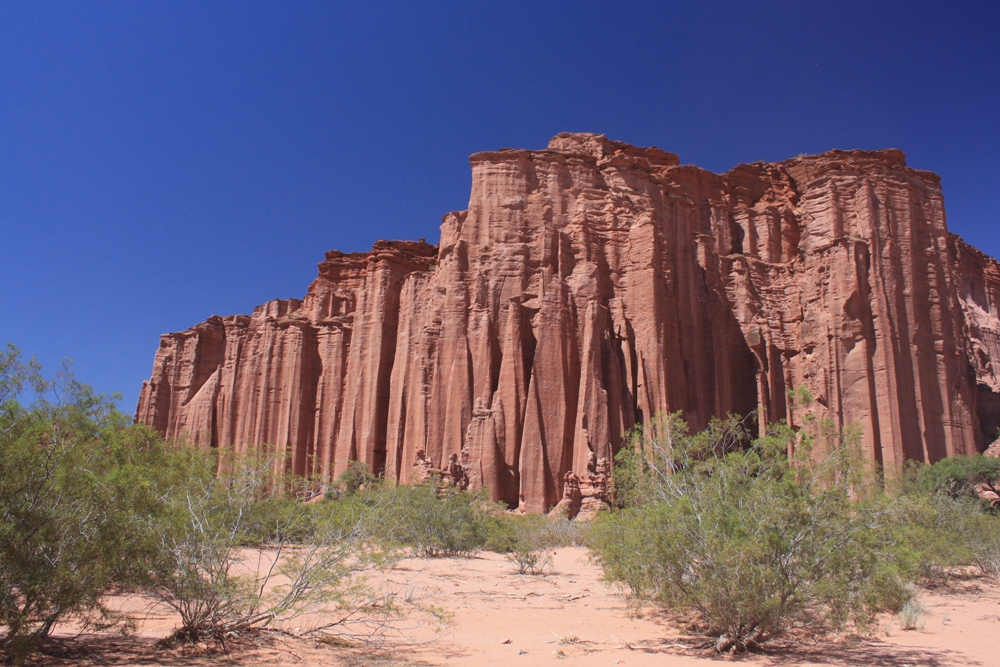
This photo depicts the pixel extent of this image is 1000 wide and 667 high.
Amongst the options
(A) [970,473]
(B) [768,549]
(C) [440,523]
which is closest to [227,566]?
(B) [768,549]

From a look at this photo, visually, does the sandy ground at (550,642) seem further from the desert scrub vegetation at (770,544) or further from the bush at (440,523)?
the bush at (440,523)

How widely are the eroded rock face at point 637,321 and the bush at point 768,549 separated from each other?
21538mm

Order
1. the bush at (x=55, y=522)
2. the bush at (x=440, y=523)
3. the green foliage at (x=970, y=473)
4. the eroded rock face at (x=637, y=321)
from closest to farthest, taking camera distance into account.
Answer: the bush at (x=55, y=522) < the bush at (x=440, y=523) < the green foliage at (x=970, y=473) < the eroded rock face at (x=637, y=321)

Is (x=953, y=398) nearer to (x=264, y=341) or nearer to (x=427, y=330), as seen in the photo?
(x=427, y=330)

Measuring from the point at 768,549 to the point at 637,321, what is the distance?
1175 inches

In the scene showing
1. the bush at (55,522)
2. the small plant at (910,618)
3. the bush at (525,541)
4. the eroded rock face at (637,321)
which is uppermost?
the eroded rock face at (637,321)

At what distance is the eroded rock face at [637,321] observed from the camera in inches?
1470

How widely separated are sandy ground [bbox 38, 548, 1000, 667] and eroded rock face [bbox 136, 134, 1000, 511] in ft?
59.2

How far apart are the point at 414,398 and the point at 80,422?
31973mm

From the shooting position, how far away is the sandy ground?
10156 mm

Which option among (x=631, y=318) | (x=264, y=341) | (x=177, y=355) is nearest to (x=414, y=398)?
(x=631, y=318)

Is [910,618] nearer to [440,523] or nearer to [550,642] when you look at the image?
[550,642]

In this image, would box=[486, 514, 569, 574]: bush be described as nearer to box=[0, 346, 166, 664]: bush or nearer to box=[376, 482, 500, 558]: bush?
box=[376, 482, 500, 558]: bush


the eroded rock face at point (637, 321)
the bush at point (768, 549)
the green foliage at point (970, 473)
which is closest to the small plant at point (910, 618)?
the bush at point (768, 549)
